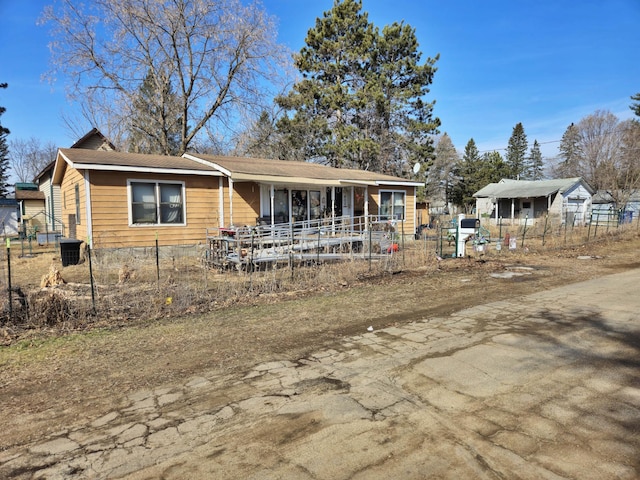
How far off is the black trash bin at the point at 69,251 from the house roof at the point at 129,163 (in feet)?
7.42

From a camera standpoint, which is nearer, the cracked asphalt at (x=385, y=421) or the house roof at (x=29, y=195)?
the cracked asphalt at (x=385, y=421)

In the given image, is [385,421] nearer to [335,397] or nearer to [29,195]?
[335,397]

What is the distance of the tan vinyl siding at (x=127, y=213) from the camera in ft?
39.5

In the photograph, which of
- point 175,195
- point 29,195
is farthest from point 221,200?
point 29,195

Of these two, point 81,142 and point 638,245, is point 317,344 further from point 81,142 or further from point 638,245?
point 81,142

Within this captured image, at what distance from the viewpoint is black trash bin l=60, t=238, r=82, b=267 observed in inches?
460

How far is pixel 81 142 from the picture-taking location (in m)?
25.9

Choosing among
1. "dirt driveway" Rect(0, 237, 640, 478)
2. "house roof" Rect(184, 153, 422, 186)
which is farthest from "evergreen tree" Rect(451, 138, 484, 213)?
"dirt driveway" Rect(0, 237, 640, 478)

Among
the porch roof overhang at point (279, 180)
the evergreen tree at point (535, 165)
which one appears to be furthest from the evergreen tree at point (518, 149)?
the porch roof overhang at point (279, 180)

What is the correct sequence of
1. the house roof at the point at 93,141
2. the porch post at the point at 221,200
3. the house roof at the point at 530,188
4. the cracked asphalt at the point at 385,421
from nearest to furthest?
the cracked asphalt at the point at 385,421, the porch post at the point at 221,200, the house roof at the point at 93,141, the house roof at the point at 530,188

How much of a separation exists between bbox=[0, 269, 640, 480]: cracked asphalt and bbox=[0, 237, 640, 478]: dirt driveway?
14 millimetres

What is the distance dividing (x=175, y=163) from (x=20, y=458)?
11950mm

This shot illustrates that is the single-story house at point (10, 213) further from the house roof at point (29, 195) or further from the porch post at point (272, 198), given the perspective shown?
the porch post at point (272, 198)

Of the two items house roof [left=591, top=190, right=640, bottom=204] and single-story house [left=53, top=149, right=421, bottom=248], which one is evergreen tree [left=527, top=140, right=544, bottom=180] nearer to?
house roof [left=591, top=190, right=640, bottom=204]
